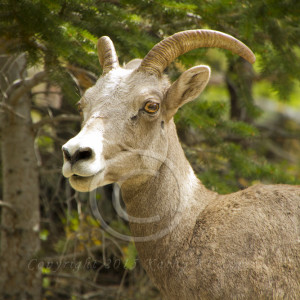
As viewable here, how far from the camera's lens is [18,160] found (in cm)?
612

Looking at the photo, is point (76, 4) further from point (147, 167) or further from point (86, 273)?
point (86, 273)

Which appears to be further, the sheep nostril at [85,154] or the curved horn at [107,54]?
the curved horn at [107,54]

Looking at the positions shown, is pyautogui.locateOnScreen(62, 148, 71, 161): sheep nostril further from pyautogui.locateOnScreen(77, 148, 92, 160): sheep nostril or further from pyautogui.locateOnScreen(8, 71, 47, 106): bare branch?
pyautogui.locateOnScreen(8, 71, 47, 106): bare branch

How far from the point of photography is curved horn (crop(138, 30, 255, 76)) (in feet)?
12.4

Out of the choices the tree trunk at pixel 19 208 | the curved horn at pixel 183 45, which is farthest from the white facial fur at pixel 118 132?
the tree trunk at pixel 19 208

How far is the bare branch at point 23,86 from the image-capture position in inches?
214

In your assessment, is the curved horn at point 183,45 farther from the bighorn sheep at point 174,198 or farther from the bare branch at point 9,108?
the bare branch at point 9,108

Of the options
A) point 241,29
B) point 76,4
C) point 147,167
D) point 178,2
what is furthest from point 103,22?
point 147,167

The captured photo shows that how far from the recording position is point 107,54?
13.4ft

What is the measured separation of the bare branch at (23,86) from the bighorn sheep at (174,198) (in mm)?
1586

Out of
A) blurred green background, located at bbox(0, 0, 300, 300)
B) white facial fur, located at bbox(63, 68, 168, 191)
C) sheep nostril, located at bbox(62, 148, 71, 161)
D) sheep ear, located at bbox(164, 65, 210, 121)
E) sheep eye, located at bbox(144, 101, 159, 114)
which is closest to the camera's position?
sheep nostril, located at bbox(62, 148, 71, 161)

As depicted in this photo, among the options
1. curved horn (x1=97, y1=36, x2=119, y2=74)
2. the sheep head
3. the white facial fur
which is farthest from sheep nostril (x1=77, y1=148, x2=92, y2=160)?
curved horn (x1=97, y1=36, x2=119, y2=74)

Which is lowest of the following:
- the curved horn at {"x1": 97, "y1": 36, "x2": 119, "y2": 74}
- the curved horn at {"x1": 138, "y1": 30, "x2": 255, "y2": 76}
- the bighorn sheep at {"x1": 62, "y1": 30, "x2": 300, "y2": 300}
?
the bighorn sheep at {"x1": 62, "y1": 30, "x2": 300, "y2": 300}

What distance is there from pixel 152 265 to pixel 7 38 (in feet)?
8.59
